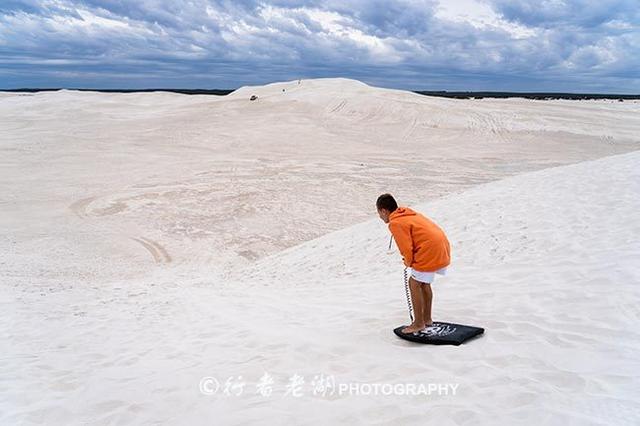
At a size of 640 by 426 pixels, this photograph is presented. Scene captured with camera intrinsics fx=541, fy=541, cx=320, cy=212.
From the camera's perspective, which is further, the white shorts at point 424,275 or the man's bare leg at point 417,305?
the man's bare leg at point 417,305

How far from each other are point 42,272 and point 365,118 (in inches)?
1114

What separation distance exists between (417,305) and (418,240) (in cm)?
67

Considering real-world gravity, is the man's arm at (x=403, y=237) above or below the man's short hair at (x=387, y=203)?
below

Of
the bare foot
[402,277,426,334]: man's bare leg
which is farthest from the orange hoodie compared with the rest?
the bare foot

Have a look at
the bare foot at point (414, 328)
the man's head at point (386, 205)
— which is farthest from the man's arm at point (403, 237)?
the bare foot at point (414, 328)

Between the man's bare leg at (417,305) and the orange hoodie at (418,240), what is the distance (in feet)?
0.66

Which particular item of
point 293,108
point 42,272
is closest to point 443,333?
point 42,272

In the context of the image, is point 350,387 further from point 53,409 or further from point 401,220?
point 53,409

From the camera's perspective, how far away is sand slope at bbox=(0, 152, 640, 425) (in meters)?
4.04

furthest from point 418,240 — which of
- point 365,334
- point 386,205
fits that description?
point 365,334

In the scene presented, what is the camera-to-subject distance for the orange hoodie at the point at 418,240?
5.02 m

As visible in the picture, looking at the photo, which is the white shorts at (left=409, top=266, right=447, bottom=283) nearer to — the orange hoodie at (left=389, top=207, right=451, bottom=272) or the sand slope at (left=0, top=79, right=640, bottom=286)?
the orange hoodie at (left=389, top=207, right=451, bottom=272)

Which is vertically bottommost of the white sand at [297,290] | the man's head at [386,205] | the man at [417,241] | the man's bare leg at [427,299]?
the white sand at [297,290]

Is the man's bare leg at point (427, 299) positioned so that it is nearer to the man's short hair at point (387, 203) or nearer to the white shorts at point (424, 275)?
the white shorts at point (424, 275)
